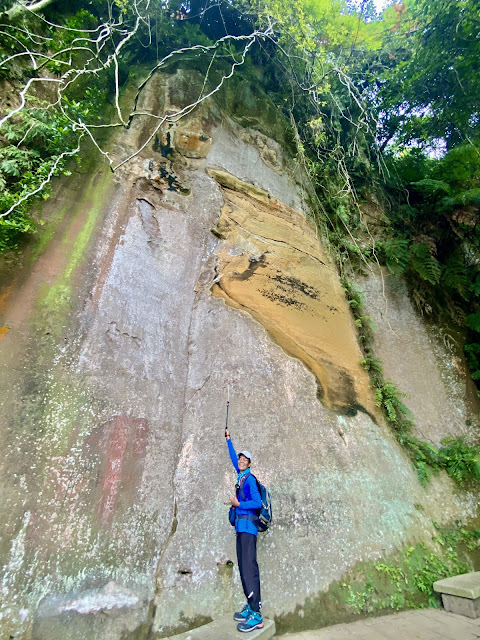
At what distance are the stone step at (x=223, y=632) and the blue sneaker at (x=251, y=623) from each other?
32 mm

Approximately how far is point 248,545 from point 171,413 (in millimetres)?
1758

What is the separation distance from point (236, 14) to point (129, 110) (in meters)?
4.56

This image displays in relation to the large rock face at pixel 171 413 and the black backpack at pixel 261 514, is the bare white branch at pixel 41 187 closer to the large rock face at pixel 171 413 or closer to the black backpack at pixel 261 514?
the large rock face at pixel 171 413

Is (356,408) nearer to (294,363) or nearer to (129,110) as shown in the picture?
(294,363)

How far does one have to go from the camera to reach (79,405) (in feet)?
13.3

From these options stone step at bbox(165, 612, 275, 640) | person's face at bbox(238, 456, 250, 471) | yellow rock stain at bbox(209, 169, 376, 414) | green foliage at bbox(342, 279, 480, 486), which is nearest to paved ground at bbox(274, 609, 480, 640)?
stone step at bbox(165, 612, 275, 640)

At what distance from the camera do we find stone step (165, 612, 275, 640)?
2.80 meters

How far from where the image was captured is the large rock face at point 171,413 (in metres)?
3.42

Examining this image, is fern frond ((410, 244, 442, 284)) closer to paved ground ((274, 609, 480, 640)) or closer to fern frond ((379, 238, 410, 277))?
fern frond ((379, 238, 410, 277))

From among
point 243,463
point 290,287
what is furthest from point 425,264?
point 243,463

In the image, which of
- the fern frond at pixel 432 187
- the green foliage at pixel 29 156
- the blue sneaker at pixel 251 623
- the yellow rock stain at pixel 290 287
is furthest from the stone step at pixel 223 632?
the fern frond at pixel 432 187

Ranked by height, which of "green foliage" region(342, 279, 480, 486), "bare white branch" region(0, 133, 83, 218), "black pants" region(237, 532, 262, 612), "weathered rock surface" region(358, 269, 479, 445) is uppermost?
"bare white branch" region(0, 133, 83, 218)

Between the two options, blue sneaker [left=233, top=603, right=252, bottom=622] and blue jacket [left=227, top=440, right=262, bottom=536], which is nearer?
blue sneaker [left=233, top=603, right=252, bottom=622]

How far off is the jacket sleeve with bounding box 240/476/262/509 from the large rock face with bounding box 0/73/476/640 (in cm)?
65
